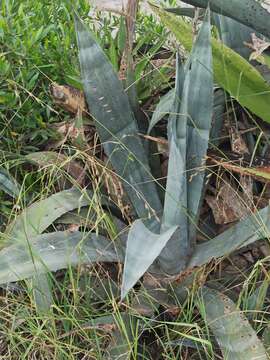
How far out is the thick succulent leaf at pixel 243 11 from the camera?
6.50 ft

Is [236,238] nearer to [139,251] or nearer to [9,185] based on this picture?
[139,251]

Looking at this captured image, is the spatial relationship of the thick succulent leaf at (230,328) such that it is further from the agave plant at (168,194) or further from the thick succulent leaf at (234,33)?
the thick succulent leaf at (234,33)

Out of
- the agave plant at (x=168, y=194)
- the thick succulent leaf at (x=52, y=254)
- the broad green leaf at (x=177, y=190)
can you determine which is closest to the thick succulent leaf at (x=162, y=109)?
the agave plant at (x=168, y=194)

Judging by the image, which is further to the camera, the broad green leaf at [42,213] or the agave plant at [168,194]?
the broad green leaf at [42,213]

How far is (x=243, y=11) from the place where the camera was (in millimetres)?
2020

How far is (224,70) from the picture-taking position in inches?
83.2

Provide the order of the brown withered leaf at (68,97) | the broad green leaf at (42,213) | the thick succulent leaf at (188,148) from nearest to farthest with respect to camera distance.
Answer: the thick succulent leaf at (188,148) → the broad green leaf at (42,213) → the brown withered leaf at (68,97)

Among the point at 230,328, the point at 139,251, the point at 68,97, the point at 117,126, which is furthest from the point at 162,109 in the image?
the point at 230,328

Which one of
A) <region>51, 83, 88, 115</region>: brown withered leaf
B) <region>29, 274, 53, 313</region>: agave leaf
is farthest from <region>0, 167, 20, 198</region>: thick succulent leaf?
<region>29, 274, 53, 313</region>: agave leaf

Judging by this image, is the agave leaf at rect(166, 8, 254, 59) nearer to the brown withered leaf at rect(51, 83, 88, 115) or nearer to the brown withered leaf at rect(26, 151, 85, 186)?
the brown withered leaf at rect(51, 83, 88, 115)

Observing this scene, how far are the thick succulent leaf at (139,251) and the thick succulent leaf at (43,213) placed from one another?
0.92ft

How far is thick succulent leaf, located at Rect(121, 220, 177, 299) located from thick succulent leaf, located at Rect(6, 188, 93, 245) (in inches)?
11.0

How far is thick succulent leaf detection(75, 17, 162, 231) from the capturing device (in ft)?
6.75

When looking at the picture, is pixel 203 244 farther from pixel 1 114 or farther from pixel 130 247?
pixel 1 114
